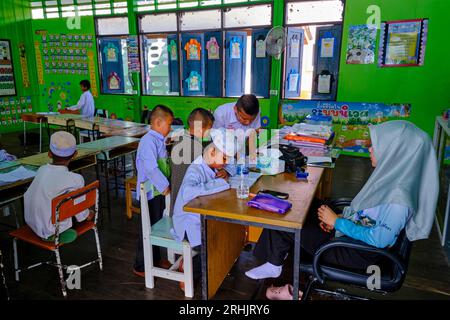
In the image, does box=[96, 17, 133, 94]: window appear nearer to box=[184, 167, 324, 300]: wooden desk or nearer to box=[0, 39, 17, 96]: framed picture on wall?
box=[0, 39, 17, 96]: framed picture on wall

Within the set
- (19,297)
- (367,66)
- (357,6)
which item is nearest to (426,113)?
(367,66)

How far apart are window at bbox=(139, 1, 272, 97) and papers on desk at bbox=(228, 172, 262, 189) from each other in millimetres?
4564

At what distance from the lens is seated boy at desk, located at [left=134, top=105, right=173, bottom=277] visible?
2.38 m

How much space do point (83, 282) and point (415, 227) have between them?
7.06ft

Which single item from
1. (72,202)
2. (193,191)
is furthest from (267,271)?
(72,202)

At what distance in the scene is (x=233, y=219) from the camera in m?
1.76

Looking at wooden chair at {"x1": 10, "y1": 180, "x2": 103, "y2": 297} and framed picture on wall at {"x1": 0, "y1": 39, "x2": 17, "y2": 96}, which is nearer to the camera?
wooden chair at {"x1": 10, "y1": 180, "x2": 103, "y2": 297}

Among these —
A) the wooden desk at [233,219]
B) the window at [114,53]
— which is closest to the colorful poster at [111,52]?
the window at [114,53]

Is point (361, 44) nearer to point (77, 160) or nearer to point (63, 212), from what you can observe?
point (77, 160)

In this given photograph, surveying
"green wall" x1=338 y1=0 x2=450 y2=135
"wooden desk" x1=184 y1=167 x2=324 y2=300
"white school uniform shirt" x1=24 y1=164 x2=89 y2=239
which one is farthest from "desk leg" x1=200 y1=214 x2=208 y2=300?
"green wall" x1=338 y1=0 x2=450 y2=135

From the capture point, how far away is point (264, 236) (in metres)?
2.02
